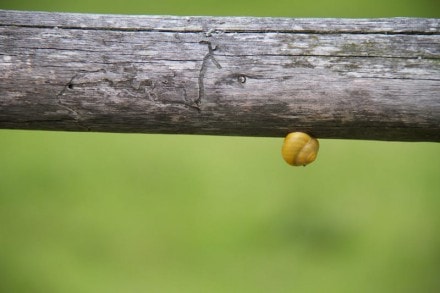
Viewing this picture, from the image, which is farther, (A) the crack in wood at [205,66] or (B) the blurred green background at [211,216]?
(B) the blurred green background at [211,216]

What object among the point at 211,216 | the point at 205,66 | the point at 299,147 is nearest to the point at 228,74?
the point at 205,66

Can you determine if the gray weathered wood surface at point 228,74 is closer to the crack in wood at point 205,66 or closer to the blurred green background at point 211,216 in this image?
Result: the crack in wood at point 205,66

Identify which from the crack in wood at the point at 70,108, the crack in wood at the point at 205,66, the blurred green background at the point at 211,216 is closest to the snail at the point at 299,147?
the crack in wood at the point at 205,66

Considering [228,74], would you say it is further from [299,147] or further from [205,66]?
[299,147]

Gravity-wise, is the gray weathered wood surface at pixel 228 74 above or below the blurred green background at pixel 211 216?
below

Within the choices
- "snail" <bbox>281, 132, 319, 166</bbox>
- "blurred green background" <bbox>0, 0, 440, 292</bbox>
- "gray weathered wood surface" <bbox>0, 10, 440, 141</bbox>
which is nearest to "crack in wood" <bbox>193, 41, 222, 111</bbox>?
"gray weathered wood surface" <bbox>0, 10, 440, 141</bbox>
